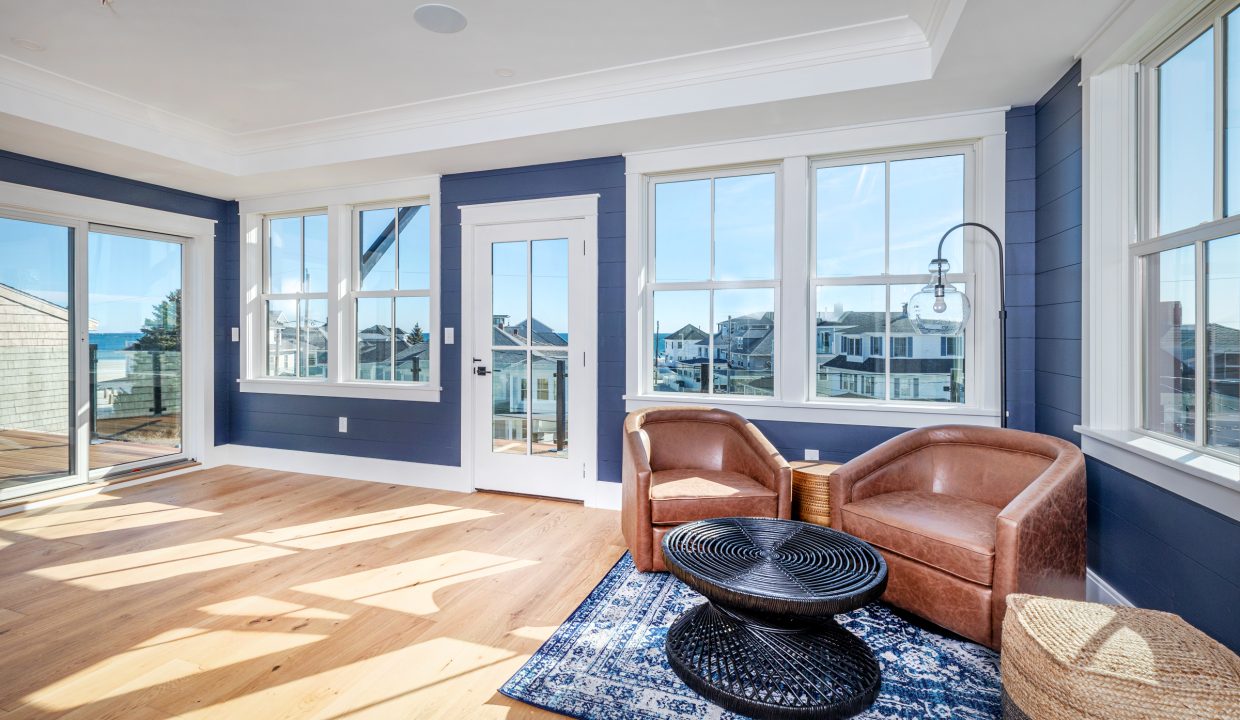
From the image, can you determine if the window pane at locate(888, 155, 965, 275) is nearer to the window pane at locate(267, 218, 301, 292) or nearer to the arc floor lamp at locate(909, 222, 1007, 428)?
the arc floor lamp at locate(909, 222, 1007, 428)

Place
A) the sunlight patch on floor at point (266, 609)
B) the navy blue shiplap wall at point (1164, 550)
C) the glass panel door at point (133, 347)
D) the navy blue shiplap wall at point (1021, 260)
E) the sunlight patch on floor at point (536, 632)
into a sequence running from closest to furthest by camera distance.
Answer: the navy blue shiplap wall at point (1164, 550) → the sunlight patch on floor at point (536, 632) → the sunlight patch on floor at point (266, 609) → the navy blue shiplap wall at point (1021, 260) → the glass panel door at point (133, 347)

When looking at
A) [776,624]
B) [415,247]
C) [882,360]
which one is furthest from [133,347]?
[882,360]

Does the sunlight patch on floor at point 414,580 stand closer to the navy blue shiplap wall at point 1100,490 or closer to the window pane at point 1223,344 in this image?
the navy blue shiplap wall at point 1100,490

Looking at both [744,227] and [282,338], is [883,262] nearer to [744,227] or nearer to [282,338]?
[744,227]

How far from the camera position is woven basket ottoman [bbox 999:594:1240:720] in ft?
4.16

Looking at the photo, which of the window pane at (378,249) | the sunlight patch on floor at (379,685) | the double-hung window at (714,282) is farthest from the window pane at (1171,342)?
the window pane at (378,249)

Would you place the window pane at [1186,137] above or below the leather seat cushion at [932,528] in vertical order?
above

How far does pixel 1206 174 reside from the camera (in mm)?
1947

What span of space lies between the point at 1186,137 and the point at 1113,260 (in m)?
0.51

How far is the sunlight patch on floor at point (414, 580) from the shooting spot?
8.54 ft

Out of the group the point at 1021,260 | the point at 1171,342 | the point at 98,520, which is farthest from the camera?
the point at 98,520

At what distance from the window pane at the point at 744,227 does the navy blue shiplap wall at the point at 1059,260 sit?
1.40 meters

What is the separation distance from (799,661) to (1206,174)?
211 centimetres

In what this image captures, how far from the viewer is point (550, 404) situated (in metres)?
4.26
